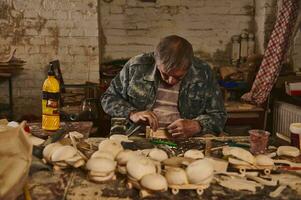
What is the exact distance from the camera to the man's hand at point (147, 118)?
263 cm

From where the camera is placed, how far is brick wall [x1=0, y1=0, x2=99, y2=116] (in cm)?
506

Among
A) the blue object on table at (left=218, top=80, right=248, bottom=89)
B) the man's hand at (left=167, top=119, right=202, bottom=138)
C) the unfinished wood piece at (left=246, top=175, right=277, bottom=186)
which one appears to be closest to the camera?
the unfinished wood piece at (left=246, top=175, right=277, bottom=186)

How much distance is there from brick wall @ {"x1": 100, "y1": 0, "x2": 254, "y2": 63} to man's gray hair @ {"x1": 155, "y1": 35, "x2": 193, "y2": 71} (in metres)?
2.92

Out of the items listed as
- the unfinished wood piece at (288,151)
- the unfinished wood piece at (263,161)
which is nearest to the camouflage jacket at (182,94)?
the unfinished wood piece at (288,151)

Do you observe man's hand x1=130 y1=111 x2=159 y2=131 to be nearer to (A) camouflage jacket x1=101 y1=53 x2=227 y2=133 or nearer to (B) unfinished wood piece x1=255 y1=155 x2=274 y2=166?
(A) camouflage jacket x1=101 y1=53 x2=227 y2=133

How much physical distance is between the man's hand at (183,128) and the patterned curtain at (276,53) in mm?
2295

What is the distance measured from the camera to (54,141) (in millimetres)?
2244

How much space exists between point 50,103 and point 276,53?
3064 millimetres

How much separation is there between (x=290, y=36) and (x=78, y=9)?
2583mm

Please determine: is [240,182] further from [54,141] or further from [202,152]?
[54,141]

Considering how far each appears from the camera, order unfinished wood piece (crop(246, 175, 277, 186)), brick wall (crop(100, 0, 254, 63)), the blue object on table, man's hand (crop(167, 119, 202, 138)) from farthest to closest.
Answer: brick wall (crop(100, 0, 254, 63)) → the blue object on table → man's hand (crop(167, 119, 202, 138)) → unfinished wood piece (crop(246, 175, 277, 186))

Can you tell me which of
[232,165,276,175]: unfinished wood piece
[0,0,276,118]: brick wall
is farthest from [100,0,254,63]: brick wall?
[232,165,276,175]: unfinished wood piece

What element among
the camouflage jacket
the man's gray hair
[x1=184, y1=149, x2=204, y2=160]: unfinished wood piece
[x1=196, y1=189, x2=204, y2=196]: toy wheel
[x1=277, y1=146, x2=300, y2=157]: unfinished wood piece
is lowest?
[x1=196, y1=189, x2=204, y2=196]: toy wheel

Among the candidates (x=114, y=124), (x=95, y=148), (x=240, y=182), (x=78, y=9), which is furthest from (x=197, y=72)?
(x=78, y=9)
